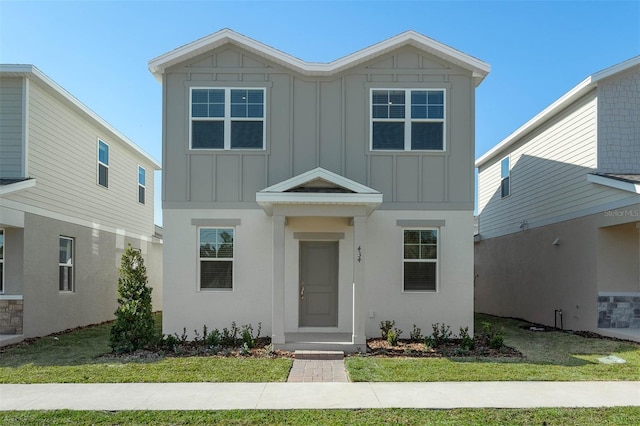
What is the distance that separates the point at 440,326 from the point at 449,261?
1.50 m

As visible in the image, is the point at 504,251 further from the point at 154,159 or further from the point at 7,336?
the point at 7,336

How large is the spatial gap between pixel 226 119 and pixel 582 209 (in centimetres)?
939

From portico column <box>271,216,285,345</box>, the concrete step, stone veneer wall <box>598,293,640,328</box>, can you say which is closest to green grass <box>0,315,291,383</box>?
the concrete step

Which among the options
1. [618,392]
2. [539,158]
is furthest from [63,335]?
[539,158]

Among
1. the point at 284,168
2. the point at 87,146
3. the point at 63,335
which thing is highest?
the point at 87,146

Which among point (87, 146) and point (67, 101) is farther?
point (87, 146)

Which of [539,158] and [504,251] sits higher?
[539,158]

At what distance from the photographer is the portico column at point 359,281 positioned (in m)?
9.98

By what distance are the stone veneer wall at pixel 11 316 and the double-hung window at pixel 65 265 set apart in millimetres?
1878

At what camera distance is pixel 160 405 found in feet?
21.4

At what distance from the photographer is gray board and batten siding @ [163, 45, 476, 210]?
1174 cm

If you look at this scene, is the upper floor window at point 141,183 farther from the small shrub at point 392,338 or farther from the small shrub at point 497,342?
the small shrub at point 497,342

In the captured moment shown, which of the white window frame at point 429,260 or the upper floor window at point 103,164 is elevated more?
the upper floor window at point 103,164

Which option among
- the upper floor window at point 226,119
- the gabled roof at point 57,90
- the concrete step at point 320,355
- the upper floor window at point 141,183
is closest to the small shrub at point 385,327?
the concrete step at point 320,355
